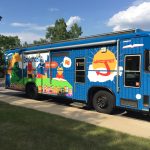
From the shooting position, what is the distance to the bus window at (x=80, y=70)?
11.9 metres

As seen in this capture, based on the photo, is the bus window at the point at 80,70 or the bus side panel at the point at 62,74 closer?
the bus window at the point at 80,70

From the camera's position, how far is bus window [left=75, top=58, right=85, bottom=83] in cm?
1191

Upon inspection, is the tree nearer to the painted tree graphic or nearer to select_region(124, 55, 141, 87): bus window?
the painted tree graphic

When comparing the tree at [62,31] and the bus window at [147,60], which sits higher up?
the tree at [62,31]

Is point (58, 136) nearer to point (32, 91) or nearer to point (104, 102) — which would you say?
point (104, 102)

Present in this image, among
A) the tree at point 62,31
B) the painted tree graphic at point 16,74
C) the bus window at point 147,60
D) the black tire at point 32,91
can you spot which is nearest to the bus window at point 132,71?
the bus window at point 147,60

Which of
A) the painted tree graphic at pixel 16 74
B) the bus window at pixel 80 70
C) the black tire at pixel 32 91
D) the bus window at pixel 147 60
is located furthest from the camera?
the painted tree graphic at pixel 16 74

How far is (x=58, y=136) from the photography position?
285 inches

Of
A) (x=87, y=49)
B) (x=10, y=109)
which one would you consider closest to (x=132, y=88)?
(x=87, y=49)

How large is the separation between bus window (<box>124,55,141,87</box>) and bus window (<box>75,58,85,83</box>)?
2202 mm

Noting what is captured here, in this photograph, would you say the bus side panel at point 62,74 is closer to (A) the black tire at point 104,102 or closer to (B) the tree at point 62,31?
(A) the black tire at point 104,102

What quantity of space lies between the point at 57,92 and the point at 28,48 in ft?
10.7

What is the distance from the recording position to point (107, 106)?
10969mm

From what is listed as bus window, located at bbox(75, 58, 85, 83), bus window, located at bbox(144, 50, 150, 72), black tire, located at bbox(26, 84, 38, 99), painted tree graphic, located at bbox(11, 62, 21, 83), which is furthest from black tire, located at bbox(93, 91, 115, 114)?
painted tree graphic, located at bbox(11, 62, 21, 83)
